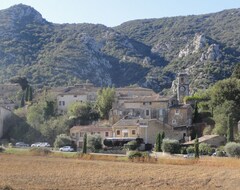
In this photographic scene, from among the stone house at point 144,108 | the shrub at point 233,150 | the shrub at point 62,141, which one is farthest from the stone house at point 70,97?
the shrub at point 233,150

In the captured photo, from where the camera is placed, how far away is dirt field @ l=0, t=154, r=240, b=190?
36.9m

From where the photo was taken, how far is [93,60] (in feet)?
579

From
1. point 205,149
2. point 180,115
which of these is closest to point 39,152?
point 205,149

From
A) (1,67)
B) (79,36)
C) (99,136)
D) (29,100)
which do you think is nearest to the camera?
(99,136)

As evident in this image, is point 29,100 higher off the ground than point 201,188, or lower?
higher

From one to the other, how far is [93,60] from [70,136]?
86237 millimetres

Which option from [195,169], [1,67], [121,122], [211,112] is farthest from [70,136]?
[1,67]

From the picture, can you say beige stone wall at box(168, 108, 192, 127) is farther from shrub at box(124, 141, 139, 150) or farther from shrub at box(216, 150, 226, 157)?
shrub at box(216, 150, 226, 157)

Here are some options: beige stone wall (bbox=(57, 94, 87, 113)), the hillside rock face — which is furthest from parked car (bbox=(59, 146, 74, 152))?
the hillside rock face

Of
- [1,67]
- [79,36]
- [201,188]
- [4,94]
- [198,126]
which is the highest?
[79,36]

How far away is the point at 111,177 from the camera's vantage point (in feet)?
135

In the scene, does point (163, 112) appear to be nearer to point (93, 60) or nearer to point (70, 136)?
point (70, 136)

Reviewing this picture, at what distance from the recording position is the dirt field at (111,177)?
3688cm

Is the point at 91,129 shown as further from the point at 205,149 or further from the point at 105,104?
the point at 205,149
